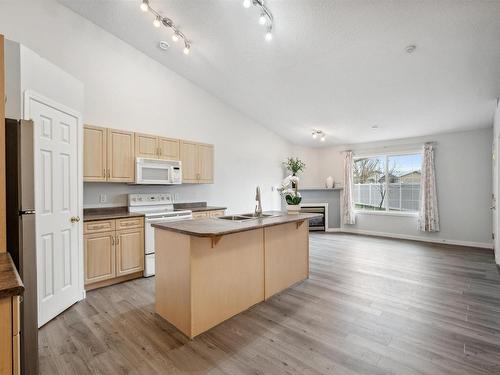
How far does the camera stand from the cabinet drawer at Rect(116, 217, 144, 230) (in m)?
3.30

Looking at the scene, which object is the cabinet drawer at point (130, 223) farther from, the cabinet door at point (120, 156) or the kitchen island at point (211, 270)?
the kitchen island at point (211, 270)

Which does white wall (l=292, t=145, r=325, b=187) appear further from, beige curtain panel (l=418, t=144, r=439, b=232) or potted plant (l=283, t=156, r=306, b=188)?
beige curtain panel (l=418, t=144, r=439, b=232)

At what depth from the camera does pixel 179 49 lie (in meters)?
3.96

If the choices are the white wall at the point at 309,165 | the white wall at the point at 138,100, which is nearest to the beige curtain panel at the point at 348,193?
the white wall at the point at 309,165

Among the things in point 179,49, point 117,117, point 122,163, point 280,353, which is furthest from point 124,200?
point 280,353

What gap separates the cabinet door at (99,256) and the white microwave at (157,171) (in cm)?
96

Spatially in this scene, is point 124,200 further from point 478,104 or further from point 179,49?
point 478,104

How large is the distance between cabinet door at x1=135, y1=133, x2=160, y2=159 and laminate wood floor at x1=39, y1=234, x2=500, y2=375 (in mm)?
1879

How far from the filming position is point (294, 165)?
6.59m

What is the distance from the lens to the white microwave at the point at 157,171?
12.3ft

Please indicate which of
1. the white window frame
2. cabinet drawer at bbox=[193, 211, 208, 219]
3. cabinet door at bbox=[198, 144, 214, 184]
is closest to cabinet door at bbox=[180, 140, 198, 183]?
cabinet door at bbox=[198, 144, 214, 184]

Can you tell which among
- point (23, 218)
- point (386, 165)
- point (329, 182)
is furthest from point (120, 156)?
point (386, 165)

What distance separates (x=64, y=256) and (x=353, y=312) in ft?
9.91

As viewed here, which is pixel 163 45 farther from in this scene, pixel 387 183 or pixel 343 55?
pixel 387 183
